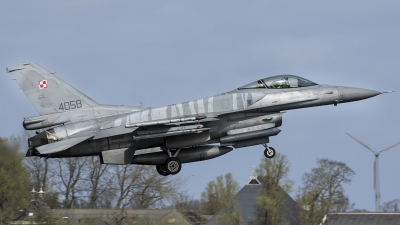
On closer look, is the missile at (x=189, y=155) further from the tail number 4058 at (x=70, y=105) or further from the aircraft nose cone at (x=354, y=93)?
the aircraft nose cone at (x=354, y=93)

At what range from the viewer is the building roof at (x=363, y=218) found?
38844mm

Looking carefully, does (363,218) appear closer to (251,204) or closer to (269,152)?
(251,204)

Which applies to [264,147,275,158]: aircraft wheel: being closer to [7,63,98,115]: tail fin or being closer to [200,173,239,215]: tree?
[7,63,98,115]: tail fin

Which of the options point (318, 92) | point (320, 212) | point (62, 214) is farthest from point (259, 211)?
point (318, 92)

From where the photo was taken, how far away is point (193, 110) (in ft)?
77.3

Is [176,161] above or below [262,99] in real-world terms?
below

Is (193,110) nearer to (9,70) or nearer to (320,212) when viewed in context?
(9,70)

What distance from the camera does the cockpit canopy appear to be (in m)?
24.1

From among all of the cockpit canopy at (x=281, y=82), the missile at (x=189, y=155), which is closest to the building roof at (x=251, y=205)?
the missile at (x=189, y=155)

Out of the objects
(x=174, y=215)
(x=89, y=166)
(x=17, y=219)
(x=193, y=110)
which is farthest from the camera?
(x=89, y=166)

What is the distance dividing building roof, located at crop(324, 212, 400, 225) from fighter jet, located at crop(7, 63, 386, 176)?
1610 centimetres

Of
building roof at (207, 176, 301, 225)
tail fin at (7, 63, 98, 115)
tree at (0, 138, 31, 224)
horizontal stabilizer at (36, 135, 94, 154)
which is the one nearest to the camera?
horizontal stabilizer at (36, 135, 94, 154)

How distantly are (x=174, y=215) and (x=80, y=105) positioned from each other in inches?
631

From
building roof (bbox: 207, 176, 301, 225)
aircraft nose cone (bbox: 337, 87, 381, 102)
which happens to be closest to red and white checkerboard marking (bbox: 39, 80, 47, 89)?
aircraft nose cone (bbox: 337, 87, 381, 102)
